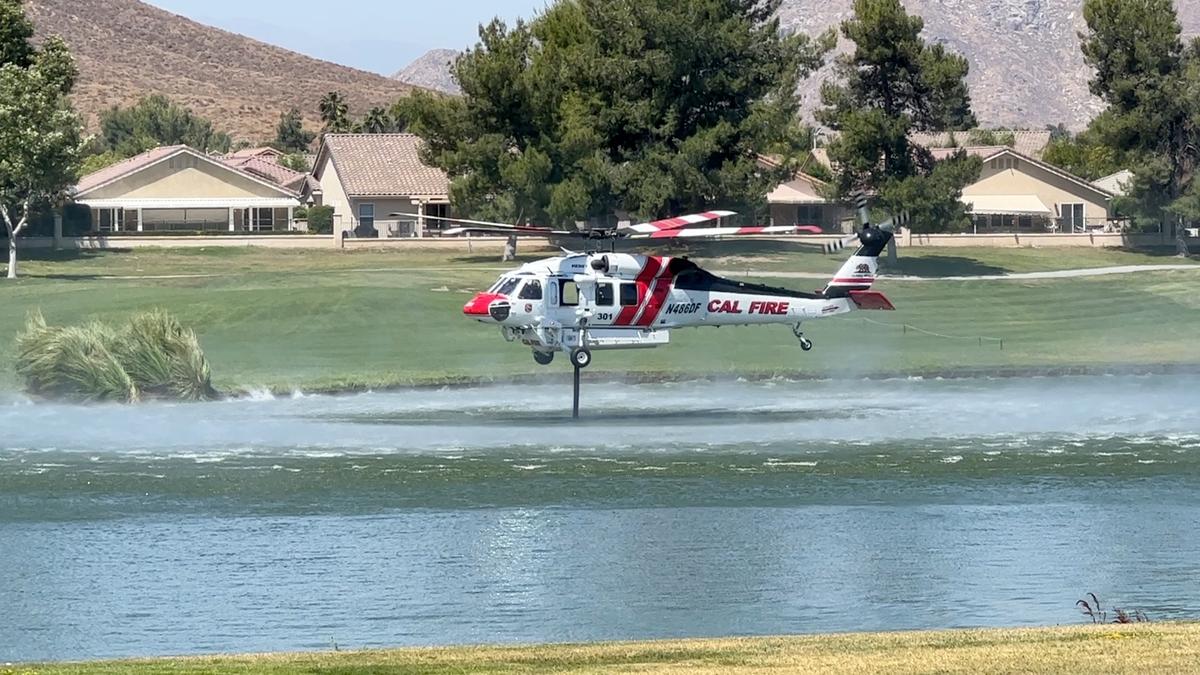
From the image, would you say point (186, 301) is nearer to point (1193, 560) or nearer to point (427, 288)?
point (427, 288)

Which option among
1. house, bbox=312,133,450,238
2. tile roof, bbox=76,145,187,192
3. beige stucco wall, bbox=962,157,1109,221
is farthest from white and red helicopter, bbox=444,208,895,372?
beige stucco wall, bbox=962,157,1109,221

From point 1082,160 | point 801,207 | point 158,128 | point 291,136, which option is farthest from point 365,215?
point 291,136

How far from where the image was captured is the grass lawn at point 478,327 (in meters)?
46.3

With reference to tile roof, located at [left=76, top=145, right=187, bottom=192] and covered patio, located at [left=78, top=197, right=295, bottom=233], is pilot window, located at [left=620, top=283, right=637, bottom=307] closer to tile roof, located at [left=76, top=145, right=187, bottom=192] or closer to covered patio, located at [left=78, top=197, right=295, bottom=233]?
covered patio, located at [left=78, top=197, right=295, bottom=233]

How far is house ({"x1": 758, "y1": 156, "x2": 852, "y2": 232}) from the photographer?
100938mm

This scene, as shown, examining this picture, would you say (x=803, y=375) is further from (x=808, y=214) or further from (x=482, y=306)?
(x=808, y=214)

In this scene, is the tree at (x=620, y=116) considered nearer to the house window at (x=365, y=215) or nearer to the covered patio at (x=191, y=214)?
the house window at (x=365, y=215)

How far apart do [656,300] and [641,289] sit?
13.5 inches

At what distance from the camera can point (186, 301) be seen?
183ft

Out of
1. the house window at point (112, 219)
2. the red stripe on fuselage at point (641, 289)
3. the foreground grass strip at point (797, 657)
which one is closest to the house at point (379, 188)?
the house window at point (112, 219)

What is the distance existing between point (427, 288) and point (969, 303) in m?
17.1

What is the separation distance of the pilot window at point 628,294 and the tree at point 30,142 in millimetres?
39669

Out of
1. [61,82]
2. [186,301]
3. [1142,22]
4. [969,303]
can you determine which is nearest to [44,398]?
[186,301]

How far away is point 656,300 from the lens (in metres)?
35.0
